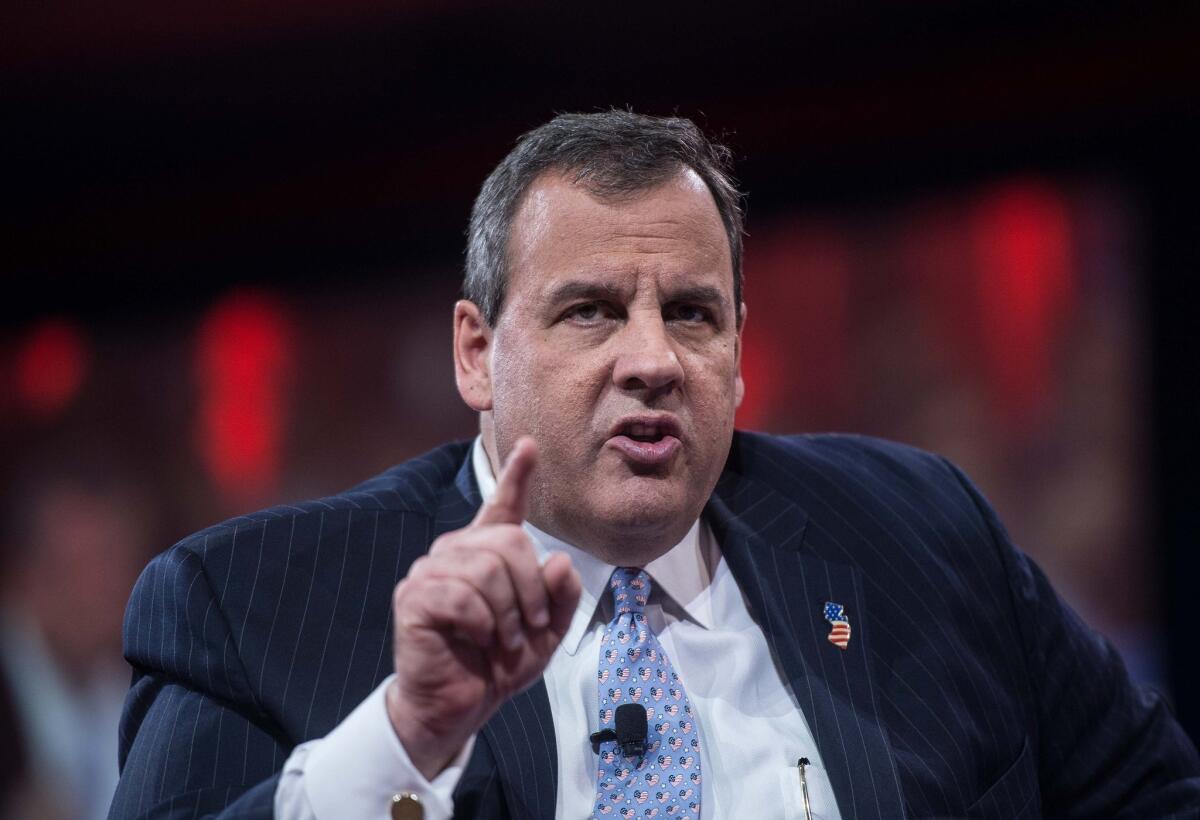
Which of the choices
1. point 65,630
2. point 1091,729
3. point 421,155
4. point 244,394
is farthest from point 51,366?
point 1091,729

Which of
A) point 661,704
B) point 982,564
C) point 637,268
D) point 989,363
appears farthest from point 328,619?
point 989,363

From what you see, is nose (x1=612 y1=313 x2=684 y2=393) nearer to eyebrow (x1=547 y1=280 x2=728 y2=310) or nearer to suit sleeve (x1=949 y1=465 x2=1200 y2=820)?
eyebrow (x1=547 y1=280 x2=728 y2=310)

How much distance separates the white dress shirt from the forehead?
38cm

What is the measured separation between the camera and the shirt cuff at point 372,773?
1.32 m

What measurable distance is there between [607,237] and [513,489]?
58 cm

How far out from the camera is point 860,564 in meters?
2.00

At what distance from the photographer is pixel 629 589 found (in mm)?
1831

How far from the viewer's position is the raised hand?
123 cm

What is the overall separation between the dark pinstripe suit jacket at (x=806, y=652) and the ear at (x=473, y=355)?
0.16 metres

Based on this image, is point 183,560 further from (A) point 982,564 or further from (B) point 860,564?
(A) point 982,564

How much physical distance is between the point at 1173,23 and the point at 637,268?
2988 mm

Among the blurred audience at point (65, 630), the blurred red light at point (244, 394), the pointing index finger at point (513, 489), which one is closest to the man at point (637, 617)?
the pointing index finger at point (513, 489)

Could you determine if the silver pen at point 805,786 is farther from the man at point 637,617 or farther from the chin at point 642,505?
the chin at point 642,505

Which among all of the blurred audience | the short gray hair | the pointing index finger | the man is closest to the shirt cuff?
the man
